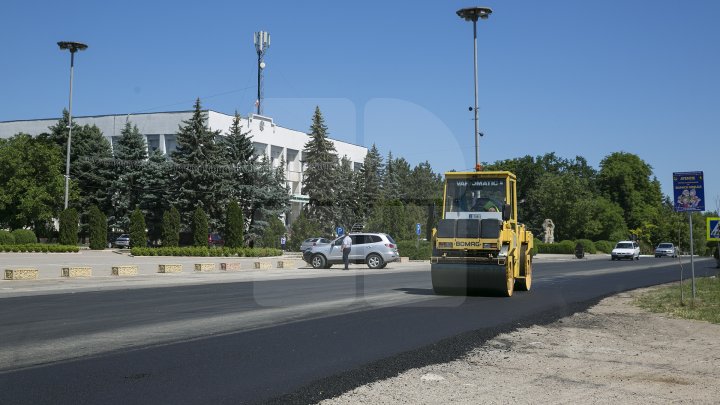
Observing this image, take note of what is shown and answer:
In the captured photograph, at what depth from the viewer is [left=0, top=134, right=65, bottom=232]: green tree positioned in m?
59.8

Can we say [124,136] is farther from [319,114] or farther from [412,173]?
[412,173]

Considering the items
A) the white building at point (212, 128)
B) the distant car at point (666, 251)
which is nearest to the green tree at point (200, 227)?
the white building at point (212, 128)

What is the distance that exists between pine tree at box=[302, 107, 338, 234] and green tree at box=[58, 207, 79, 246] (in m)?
28.8

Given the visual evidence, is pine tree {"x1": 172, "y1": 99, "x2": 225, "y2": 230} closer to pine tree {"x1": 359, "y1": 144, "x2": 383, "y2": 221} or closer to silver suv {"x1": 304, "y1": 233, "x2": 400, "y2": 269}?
silver suv {"x1": 304, "y1": 233, "x2": 400, "y2": 269}

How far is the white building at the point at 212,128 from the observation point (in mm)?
80625

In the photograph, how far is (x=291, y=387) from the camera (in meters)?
7.20

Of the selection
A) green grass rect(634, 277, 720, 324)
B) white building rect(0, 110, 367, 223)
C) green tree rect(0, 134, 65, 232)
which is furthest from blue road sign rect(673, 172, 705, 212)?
white building rect(0, 110, 367, 223)

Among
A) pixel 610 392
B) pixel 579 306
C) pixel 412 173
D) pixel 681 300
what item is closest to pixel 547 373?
pixel 610 392

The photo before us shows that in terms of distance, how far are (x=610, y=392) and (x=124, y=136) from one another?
212 feet

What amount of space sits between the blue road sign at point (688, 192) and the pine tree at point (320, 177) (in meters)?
60.0

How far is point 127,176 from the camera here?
63500 mm

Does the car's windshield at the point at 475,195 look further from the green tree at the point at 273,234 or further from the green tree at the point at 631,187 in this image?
the green tree at the point at 631,187

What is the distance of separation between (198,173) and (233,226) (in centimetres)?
854

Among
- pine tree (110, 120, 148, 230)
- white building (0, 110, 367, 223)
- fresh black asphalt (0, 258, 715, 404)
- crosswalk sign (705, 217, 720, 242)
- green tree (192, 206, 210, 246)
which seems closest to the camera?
fresh black asphalt (0, 258, 715, 404)
